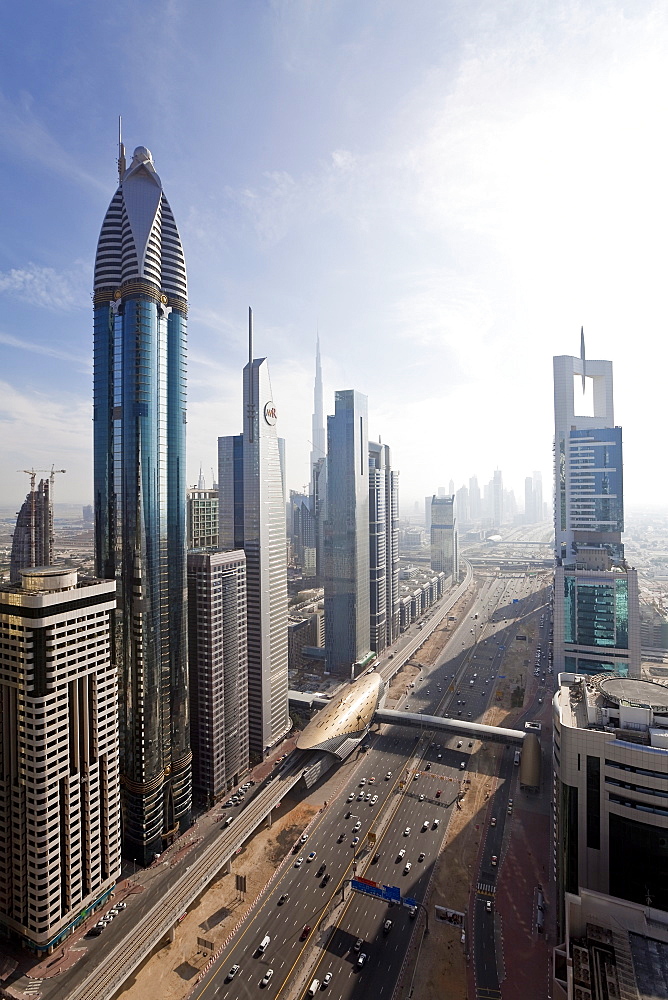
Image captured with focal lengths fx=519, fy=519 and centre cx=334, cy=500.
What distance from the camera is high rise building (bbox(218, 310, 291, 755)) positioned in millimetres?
80750

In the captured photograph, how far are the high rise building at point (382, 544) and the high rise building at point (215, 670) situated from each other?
56817 millimetres

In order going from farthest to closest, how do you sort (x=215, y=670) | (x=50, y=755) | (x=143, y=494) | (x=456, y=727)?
1. (x=456, y=727)
2. (x=215, y=670)
3. (x=143, y=494)
4. (x=50, y=755)

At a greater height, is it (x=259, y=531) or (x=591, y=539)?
(x=259, y=531)

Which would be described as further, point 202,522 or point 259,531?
point 202,522

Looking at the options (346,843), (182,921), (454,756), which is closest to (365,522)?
(454,756)

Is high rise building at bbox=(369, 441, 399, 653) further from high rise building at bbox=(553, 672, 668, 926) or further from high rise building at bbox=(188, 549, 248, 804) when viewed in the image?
high rise building at bbox=(553, 672, 668, 926)

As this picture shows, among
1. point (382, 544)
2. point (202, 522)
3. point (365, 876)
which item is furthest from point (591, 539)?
point (365, 876)

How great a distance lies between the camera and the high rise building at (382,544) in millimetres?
126375

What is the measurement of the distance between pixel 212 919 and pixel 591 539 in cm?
9904

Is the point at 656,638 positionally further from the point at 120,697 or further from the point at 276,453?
the point at 120,697

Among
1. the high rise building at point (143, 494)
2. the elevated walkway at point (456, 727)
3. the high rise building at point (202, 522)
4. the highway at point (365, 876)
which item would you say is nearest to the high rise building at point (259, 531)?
the high rise building at point (202, 522)

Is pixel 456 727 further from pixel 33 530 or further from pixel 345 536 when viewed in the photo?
pixel 33 530

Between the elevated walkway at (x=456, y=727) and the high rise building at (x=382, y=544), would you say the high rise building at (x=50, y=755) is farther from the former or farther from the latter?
the high rise building at (x=382, y=544)

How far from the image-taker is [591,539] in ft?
375
